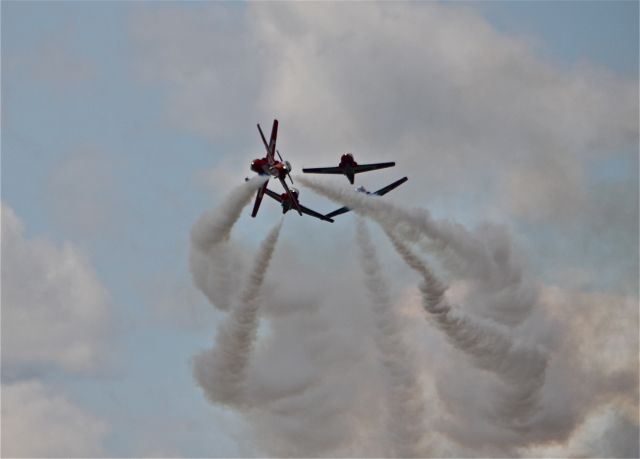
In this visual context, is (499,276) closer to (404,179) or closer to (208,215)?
(404,179)

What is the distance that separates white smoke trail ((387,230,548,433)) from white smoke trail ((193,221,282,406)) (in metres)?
7.55

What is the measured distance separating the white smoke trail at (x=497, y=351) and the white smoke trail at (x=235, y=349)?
7.55 meters

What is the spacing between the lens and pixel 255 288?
307ft

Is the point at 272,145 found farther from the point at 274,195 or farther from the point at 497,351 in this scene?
the point at 497,351

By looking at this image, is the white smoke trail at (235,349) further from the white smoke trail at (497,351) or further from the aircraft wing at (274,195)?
the white smoke trail at (497,351)

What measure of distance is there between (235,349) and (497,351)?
1479 cm

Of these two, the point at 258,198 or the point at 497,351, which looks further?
the point at 497,351

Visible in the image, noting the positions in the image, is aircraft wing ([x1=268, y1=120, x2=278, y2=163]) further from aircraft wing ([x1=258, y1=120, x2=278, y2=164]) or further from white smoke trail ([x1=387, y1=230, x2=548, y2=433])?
white smoke trail ([x1=387, y1=230, x2=548, y2=433])

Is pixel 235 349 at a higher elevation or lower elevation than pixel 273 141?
lower

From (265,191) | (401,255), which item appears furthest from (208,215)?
(401,255)

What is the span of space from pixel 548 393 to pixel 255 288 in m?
18.5

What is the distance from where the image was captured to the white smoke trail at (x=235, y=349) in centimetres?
9319

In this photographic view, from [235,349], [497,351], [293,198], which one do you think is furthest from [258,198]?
[497,351]

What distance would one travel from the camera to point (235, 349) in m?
93.9
